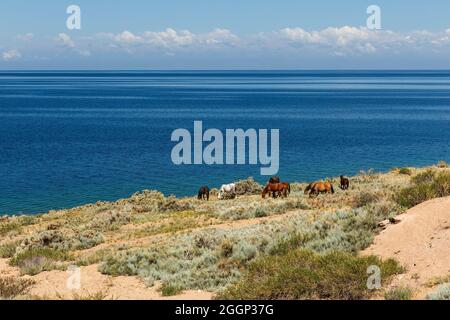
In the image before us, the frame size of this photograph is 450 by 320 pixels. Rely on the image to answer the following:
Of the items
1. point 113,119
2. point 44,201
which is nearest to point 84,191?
point 44,201

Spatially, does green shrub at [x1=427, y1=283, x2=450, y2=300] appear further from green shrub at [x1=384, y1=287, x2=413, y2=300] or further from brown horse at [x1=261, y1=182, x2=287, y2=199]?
brown horse at [x1=261, y1=182, x2=287, y2=199]

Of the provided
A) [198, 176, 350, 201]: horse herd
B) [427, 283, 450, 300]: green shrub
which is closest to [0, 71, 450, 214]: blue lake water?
[198, 176, 350, 201]: horse herd

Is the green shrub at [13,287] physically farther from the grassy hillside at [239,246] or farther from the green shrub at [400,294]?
the green shrub at [400,294]

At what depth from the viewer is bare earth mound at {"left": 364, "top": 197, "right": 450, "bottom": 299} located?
40.0 ft

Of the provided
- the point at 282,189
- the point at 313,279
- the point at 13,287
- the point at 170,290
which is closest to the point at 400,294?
the point at 313,279

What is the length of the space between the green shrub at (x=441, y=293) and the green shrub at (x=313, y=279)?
165cm

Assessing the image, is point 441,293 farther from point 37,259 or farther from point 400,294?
point 37,259

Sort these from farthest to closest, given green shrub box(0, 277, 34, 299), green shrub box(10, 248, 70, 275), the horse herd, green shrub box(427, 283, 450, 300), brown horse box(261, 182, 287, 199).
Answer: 1. brown horse box(261, 182, 287, 199)
2. the horse herd
3. green shrub box(10, 248, 70, 275)
4. green shrub box(0, 277, 34, 299)
5. green shrub box(427, 283, 450, 300)

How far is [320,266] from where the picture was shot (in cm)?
1295

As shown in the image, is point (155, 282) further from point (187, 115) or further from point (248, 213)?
point (187, 115)

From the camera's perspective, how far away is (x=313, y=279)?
1236cm

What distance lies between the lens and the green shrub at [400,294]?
1117cm

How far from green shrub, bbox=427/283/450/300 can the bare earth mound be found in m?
0.54

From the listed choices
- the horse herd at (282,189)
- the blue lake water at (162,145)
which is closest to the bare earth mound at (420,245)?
the horse herd at (282,189)
